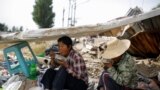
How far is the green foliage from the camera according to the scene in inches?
1895

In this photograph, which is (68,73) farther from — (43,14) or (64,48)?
(43,14)

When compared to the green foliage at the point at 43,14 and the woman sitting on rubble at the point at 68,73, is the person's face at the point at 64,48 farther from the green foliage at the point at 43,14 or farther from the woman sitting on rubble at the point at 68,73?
the green foliage at the point at 43,14

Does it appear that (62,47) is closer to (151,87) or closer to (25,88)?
(25,88)

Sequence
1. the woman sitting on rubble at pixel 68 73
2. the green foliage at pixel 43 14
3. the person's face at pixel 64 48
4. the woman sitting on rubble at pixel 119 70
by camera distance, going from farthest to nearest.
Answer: the green foliage at pixel 43 14 < the person's face at pixel 64 48 < the woman sitting on rubble at pixel 68 73 < the woman sitting on rubble at pixel 119 70

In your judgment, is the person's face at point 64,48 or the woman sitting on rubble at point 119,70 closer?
the woman sitting on rubble at point 119,70

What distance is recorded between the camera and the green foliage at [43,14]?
48.1 metres

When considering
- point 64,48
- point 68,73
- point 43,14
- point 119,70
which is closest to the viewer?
point 119,70

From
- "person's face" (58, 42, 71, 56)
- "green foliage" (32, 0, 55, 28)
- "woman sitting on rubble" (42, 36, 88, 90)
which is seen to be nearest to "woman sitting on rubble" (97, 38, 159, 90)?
"woman sitting on rubble" (42, 36, 88, 90)

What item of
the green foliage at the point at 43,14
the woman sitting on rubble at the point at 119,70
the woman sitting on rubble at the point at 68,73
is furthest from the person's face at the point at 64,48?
the green foliage at the point at 43,14

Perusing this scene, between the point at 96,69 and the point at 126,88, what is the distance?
6.57 m

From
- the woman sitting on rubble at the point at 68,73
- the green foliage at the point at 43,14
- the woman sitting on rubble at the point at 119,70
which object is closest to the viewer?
the woman sitting on rubble at the point at 119,70

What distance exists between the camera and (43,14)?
4822cm

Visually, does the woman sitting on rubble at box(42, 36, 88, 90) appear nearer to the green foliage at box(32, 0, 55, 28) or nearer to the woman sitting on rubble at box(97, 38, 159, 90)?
the woman sitting on rubble at box(97, 38, 159, 90)

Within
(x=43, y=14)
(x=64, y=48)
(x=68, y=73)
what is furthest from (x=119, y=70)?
(x=43, y=14)
